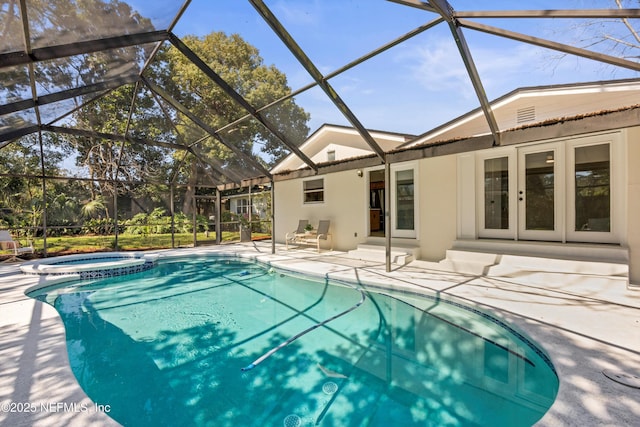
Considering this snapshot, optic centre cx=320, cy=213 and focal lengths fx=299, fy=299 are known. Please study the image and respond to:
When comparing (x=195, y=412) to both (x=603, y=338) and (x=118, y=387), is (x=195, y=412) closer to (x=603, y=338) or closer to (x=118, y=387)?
→ (x=118, y=387)

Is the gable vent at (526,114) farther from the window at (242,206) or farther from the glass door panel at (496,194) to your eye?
the window at (242,206)

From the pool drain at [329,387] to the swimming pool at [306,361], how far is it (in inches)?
0.9

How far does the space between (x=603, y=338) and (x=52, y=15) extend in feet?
26.1

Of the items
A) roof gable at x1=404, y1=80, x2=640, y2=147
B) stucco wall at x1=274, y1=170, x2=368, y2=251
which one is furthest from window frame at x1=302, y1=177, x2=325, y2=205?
roof gable at x1=404, y1=80, x2=640, y2=147

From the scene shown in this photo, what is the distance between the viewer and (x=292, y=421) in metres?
2.71

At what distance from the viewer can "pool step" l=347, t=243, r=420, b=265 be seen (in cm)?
796

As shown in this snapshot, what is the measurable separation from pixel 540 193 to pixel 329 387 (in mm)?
6304

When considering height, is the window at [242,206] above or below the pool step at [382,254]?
above

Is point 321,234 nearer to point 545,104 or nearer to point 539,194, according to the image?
point 539,194

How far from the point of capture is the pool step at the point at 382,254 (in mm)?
7957

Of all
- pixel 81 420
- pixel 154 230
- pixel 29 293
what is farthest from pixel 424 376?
pixel 154 230

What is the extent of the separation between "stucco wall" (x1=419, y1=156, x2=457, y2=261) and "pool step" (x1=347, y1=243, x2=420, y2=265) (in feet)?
1.54

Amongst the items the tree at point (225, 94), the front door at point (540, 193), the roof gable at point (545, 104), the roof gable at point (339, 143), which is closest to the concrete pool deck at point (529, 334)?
the front door at point (540, 193)

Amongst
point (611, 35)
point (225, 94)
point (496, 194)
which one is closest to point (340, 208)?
point (496, 194)
